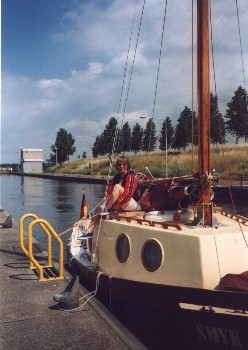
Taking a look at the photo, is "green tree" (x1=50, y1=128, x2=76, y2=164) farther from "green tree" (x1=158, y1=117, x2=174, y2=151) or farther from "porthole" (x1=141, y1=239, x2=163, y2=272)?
"porthole" (x1=141, y1=239, x2=163, y2=272)

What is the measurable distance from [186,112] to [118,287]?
3033 inches

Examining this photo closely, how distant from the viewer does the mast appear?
285 inches

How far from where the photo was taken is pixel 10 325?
21.2 feet

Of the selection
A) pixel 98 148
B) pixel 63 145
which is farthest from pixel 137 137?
pixel 63 145

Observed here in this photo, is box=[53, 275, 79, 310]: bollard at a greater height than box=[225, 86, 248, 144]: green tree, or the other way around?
box=[225, 86, 248, 144]: green tree

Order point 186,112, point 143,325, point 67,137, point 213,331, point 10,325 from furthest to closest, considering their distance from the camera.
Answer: point 67,137 < point 186,112 < point 143,325 < point 10,325 < point 213,331

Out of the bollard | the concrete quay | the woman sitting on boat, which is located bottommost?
the concrete quay

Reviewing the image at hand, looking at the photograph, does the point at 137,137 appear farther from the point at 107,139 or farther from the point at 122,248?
the point at 122,248

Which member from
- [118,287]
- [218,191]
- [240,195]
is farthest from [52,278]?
[218,191]

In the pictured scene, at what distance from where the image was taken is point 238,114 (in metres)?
73.4

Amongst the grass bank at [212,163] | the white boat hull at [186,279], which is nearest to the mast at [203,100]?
the white boat hull at [186,279]

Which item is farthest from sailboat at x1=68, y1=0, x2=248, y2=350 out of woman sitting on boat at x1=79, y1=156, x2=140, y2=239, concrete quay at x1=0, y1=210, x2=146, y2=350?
concrete quay at x1=0, y1=210, x2=146, y2=350

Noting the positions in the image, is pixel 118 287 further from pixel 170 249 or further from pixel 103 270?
pixel 170 249

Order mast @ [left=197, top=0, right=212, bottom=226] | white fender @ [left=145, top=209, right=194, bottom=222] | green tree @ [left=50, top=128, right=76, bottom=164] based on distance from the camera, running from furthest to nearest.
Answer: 1. green tree @ [left=50, top=128, right=76, bottom=164]
2. white fender @ [left=145, top=209, right=194, bottom=222]
3. mast @ [left=197, top=0, right=212, bottom=226]
